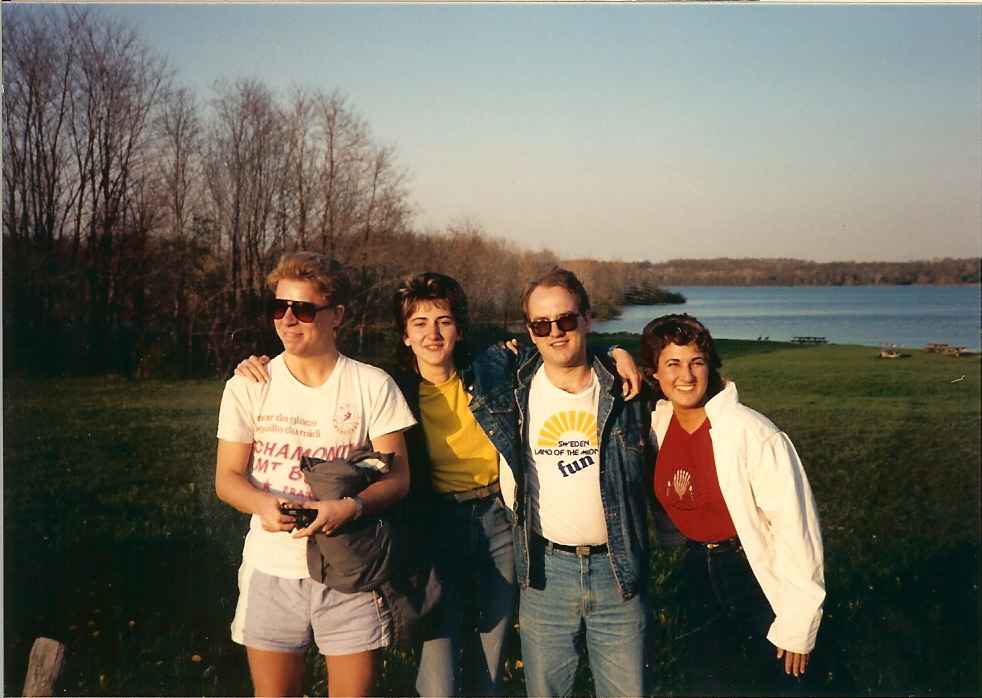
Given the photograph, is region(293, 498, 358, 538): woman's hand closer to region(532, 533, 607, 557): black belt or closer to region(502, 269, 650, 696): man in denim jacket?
region(502, 269, 650, 696): man in denim jacket

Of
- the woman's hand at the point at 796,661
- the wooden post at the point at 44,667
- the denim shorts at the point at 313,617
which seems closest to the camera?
the denim shorts at the point at 313,617

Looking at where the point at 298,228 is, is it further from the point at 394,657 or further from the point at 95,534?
the point at 394,657

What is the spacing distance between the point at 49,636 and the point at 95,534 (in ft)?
1.48

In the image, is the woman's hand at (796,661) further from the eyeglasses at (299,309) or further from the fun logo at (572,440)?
the eyeglasses at (299,309)

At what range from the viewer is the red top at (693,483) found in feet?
9.22

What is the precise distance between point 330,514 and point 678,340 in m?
1.26

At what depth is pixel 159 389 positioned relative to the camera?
12.1 ft

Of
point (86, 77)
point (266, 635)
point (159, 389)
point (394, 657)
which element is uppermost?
point (86, 77)

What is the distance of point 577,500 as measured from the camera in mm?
2740

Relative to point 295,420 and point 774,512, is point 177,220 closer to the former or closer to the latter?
point 295,420

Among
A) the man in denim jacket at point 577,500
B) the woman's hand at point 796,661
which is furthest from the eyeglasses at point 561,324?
the woman's hand at point 796,661

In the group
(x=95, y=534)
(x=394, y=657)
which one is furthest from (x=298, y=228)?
(x=394, y=657)

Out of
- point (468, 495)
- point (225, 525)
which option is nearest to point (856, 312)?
point (468, 495)

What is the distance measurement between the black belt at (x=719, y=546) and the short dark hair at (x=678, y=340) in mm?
493
